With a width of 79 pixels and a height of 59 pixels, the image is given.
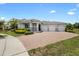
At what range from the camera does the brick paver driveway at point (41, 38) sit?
3.51 meters

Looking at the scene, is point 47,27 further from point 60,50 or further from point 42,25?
point 60,50

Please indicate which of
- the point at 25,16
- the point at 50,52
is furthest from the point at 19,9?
the point at 50,52

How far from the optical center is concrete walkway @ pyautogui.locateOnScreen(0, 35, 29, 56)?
347 cm

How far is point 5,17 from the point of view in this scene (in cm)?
350

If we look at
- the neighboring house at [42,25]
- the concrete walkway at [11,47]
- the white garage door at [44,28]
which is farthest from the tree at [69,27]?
the concrete walkway at [11,47]

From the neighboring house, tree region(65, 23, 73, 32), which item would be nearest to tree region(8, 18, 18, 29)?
the neighboring house

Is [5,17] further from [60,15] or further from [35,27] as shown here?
[60,15]

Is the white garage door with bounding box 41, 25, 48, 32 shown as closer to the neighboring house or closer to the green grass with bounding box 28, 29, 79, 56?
the neighboring house

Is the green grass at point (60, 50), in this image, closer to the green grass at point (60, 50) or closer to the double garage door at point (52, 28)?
the green grass at point (60, 50)

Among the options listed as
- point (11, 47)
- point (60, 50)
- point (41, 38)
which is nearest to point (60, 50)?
point (60, 50)

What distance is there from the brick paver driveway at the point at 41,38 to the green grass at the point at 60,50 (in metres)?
0.04

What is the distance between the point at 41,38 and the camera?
3521mm

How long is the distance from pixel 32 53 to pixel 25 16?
37 cm

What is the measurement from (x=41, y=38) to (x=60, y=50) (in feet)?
0.73
